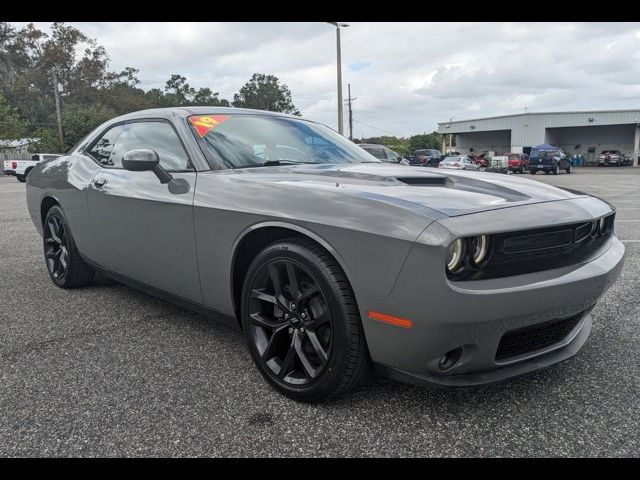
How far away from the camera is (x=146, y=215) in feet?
9.70

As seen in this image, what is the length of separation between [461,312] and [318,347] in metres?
0.65

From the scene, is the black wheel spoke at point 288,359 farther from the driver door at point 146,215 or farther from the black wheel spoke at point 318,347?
the driver door at point 146,215

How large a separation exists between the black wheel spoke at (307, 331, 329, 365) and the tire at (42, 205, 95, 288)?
8.44 ft

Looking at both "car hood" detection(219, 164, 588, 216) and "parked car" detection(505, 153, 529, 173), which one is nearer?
"car hood" detection(219, 164, 588, 216)

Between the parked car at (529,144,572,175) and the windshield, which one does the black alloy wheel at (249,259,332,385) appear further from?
the parked car at (529,144,572,175)

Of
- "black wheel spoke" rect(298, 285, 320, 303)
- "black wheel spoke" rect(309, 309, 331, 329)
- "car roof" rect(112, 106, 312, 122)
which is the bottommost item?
"black wheel spoke" rect(309, 309, 331, 329)

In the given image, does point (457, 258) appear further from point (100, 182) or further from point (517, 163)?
point (517, 163)

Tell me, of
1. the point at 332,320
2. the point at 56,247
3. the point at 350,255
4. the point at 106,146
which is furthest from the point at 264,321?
the point at 56,247

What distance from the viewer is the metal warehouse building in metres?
45.8

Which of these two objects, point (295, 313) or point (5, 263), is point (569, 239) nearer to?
point (295, 313)

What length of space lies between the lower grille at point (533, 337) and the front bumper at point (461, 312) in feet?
0.10

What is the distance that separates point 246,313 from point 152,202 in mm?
954

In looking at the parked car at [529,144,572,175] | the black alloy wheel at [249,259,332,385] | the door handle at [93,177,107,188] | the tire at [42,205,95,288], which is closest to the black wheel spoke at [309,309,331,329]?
the black alloy wheel at [249,259,332,385]

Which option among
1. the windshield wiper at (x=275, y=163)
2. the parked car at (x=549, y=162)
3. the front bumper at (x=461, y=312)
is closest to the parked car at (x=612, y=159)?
the parked car at (x=549, y=162)
